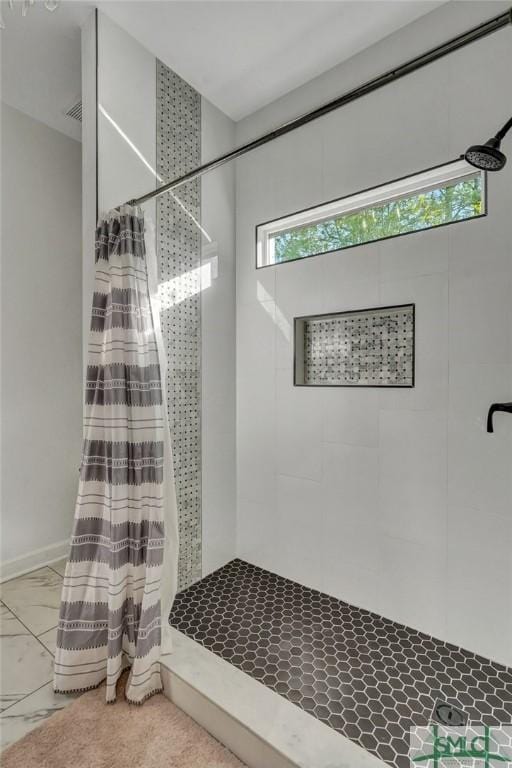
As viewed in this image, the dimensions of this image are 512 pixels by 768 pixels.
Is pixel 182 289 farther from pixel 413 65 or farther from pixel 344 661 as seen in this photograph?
pixel 344 661

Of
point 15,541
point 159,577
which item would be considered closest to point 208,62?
point 159,577

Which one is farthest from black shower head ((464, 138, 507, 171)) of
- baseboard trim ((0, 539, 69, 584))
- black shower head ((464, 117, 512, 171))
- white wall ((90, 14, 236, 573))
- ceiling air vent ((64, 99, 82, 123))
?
baseboard trim ((0, 539, 69, 584))

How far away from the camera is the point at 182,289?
212cm

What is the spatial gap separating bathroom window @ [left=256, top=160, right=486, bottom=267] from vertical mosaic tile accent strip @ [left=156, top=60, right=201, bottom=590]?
1.51ft

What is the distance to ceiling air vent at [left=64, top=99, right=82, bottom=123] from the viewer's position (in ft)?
7.62

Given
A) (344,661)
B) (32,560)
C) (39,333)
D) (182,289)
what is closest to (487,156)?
(182,289)

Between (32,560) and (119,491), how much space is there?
1.39 metres

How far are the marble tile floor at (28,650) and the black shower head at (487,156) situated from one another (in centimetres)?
228

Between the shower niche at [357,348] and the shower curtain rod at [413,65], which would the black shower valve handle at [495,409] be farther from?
the shower curtain rod at [413,65]

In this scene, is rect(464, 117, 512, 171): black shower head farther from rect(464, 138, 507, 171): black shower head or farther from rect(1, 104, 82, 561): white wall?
rect(1, 104, 82, 561): white wall

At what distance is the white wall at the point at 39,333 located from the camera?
232 centimetres

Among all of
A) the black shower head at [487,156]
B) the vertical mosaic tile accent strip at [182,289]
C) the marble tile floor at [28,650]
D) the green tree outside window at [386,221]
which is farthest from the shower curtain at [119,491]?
the black shower head at [487,156]

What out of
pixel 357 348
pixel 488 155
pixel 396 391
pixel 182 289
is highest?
pixel 488 155

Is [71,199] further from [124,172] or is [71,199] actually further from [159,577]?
[159,577]
